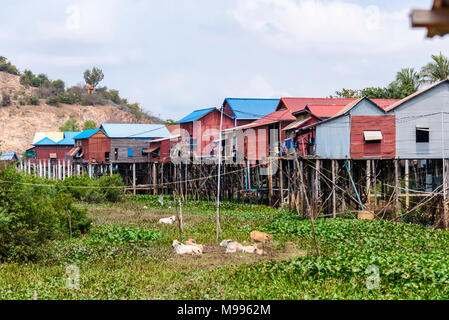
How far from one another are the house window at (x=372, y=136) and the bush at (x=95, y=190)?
20730 millimetres

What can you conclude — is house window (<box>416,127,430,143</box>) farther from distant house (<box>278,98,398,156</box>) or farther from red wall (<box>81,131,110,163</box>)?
red wall (<box>81,131,110,163</box>)

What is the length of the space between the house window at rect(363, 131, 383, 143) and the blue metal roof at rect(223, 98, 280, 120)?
674 inches

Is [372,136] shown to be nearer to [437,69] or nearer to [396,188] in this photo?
[396,188]

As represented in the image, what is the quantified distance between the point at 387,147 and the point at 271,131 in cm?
982

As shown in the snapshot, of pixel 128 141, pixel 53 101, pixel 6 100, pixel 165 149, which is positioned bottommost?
pixel 165 149

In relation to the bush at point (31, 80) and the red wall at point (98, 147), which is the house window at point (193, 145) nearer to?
the red wall at point (98, 147)

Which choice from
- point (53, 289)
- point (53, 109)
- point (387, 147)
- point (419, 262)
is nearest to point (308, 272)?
point (419, 262)

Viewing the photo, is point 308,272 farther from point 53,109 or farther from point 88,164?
point 53,109

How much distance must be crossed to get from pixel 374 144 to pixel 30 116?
76.5 metres

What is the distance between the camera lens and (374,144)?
→ 26.7 meters

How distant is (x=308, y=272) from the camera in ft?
43.9

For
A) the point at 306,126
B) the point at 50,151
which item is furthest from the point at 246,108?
the point at 50,151

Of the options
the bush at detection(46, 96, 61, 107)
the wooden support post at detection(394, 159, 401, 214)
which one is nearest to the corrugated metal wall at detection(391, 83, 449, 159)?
the wooden support post at detection(394, 159, 401, 214)

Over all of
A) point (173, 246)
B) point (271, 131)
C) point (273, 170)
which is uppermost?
point (271, 131)
